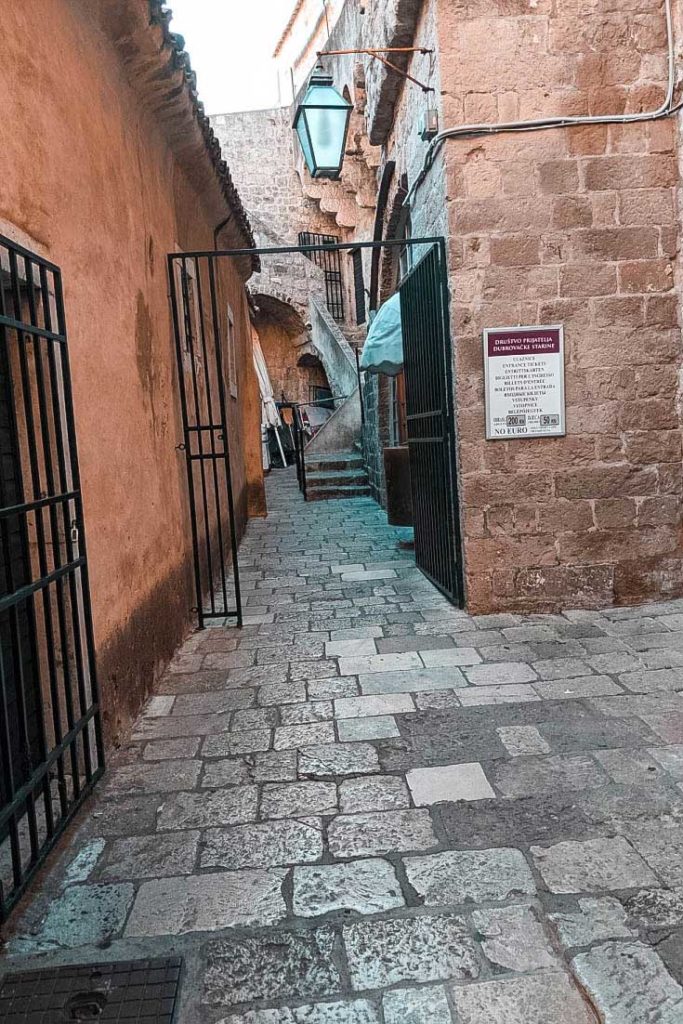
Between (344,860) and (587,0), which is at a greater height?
(587,0)

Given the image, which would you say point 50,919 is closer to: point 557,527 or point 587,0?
point 557,527

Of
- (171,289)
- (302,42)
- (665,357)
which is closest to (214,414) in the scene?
(171,289)

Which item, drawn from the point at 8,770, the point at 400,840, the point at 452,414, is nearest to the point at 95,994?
the point at 8,770

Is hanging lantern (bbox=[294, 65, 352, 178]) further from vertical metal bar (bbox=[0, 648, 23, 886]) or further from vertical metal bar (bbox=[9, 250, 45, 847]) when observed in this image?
vertical metal bar (bbox=[0, 648, 23, 886])

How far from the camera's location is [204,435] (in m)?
7.10

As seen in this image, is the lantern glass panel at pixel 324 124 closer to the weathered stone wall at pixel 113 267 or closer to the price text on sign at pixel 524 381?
the weathered stone wall at pixel 113 267

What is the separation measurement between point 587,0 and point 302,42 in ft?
84.8

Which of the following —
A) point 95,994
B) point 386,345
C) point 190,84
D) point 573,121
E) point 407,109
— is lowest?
point 95,994

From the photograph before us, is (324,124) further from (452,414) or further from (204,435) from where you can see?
(204,435)

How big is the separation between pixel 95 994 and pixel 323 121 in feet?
19.9

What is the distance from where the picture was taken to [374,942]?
2.10m

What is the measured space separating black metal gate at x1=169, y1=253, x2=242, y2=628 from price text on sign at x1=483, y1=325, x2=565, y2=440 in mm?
1828

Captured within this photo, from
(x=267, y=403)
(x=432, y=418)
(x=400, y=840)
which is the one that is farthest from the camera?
(x=267, y=403)

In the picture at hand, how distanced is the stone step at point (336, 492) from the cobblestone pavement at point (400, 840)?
8.24 metres
